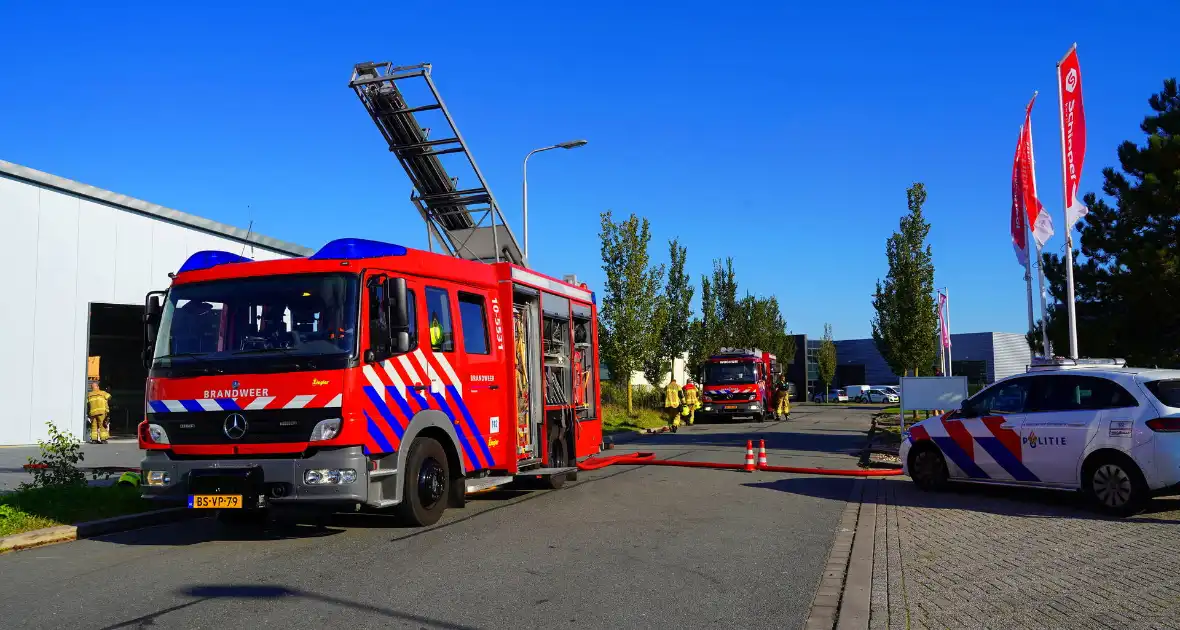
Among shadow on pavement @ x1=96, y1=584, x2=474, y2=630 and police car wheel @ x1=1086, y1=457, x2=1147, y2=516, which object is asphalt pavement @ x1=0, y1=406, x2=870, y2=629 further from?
police car wheel @ x1=1086, y1=457, x2=1147, y2=516

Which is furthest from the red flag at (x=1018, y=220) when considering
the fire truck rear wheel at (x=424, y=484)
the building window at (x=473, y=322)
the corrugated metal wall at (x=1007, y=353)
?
the corrugated metal wall at (x=1007, y=353)

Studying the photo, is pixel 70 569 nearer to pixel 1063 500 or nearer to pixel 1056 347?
pixel 1063 500

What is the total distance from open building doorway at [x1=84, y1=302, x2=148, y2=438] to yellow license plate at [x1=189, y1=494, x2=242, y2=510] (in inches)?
819

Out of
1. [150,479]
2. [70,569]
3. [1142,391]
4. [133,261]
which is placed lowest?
[70,569]

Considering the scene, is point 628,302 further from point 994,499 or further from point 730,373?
point 994,499

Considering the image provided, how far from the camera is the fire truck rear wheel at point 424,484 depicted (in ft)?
29.4

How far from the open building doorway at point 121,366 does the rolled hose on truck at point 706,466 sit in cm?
1702

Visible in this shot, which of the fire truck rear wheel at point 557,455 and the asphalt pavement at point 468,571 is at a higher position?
the fire truck rear wheel at point 557,455

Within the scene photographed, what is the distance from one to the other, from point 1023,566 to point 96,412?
22.5 meters

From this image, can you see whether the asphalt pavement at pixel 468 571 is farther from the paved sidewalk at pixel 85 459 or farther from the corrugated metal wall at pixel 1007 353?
the corrugated metal wall at pixel 1007 353

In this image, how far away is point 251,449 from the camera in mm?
8211

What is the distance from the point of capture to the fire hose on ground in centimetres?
1461

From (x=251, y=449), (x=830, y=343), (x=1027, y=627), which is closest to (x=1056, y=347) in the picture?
(x=1027, y=627)

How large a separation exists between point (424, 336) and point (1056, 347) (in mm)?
13667
